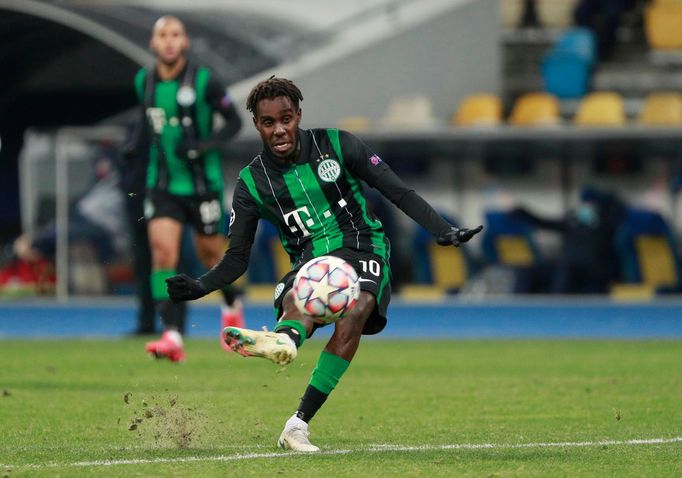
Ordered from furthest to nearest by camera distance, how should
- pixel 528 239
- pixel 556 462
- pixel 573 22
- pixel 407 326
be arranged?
pixel 573 22, pixel 528 239, pixel 407 326, pixel 556 462

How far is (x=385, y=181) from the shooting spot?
7055 millimetres

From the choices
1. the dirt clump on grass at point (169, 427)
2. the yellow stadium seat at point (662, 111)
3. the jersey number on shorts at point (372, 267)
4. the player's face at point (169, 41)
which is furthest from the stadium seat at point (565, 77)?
the jersey number on shorts at point (372, 267)

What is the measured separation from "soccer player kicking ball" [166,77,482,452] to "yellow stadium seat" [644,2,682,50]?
49.4 feet

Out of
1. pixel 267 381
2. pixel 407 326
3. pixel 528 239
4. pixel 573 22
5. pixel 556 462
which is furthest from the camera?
pixel 573 22

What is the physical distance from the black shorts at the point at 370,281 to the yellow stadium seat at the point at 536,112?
12507 millimetres

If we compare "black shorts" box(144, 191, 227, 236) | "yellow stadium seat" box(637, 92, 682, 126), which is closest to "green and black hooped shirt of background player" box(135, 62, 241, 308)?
"black shorts" box(144, 191, 227, 236)

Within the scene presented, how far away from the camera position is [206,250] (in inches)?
480

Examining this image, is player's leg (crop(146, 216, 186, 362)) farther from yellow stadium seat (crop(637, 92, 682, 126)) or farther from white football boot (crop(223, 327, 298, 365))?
yellow stadium seat (crop(637, 92, 682, 126))

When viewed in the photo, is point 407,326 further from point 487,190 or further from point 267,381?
point 267,381

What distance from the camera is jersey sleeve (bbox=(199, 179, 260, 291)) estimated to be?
6.99 m

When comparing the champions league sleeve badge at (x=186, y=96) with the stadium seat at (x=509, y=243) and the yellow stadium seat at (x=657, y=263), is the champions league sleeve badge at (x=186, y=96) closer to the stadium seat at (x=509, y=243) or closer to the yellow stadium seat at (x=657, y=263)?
the stadium seat at (x=509, y=243)

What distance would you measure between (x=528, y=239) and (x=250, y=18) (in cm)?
443

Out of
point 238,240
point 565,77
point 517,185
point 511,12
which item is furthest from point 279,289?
point 511,12

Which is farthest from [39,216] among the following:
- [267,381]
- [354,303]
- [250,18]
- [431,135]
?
[354,303]
